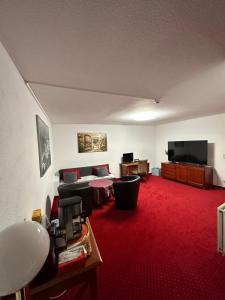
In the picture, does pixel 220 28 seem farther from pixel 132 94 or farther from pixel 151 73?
pixel 132 94

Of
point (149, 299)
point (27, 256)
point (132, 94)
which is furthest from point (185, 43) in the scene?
point (149, 299)

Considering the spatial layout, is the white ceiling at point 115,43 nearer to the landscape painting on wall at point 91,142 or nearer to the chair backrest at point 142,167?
the landscape painting on wall at point 91,142

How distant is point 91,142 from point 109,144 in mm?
759

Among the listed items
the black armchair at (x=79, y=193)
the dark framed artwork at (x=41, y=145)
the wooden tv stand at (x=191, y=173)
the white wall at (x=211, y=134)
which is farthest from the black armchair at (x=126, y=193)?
the white wall at (x=211, y=134)

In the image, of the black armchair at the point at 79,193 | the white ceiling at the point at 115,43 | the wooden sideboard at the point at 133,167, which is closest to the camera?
the white ceiling at the point at 115,43

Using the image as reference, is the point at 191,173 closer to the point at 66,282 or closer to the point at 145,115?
the point at 145,115

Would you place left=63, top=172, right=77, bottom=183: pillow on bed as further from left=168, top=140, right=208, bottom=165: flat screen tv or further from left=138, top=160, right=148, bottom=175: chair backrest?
left=168, top=140, right=208, bottom=165: flat screen tv

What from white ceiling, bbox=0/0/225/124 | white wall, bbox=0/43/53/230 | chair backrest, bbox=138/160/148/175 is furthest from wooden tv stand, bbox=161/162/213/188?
white wall, bbox=0/43/53/230

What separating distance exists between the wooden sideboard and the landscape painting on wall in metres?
1.08

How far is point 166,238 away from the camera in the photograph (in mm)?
2221

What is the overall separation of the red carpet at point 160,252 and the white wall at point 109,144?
8.06 feet

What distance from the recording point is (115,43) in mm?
1117

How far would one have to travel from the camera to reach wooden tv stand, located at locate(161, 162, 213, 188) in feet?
14.0

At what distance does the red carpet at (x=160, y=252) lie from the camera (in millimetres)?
1462
